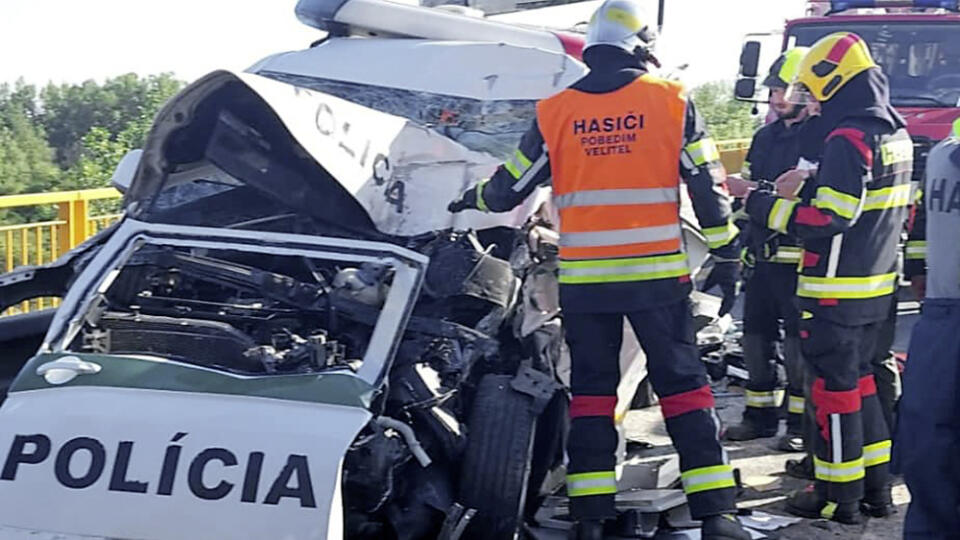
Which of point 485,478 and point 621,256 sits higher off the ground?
point 621,256

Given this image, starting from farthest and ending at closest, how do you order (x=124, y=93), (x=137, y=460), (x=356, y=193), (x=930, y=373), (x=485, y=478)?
(x=124, y=93)
(x=356, y=193)
(x=485, y=478)
(x=930, y=373)
(x=137, y=460)

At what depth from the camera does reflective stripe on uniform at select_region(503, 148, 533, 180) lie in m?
4.51

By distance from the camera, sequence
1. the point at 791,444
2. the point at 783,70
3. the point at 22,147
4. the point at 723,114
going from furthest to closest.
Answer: the point at 723,114, the point at 22,147, the point at 783,70, the point at 791,444

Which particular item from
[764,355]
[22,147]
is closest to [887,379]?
[764,355]

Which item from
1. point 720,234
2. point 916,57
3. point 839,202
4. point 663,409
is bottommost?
point 663,409

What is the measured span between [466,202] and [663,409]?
111cm

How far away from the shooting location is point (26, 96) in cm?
2912

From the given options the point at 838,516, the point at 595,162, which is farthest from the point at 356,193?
the point at 838,516

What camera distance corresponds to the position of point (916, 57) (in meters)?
9.77

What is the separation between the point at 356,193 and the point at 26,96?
2745 centimetres

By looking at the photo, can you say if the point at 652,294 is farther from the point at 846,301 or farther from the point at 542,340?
the point at 846,301

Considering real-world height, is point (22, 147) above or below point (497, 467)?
below

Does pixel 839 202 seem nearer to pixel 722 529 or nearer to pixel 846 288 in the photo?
pixel 846 288

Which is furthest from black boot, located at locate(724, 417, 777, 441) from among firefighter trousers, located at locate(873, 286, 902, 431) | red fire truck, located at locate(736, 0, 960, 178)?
red fire truck, located at locate(736, 0, 960, 178)
